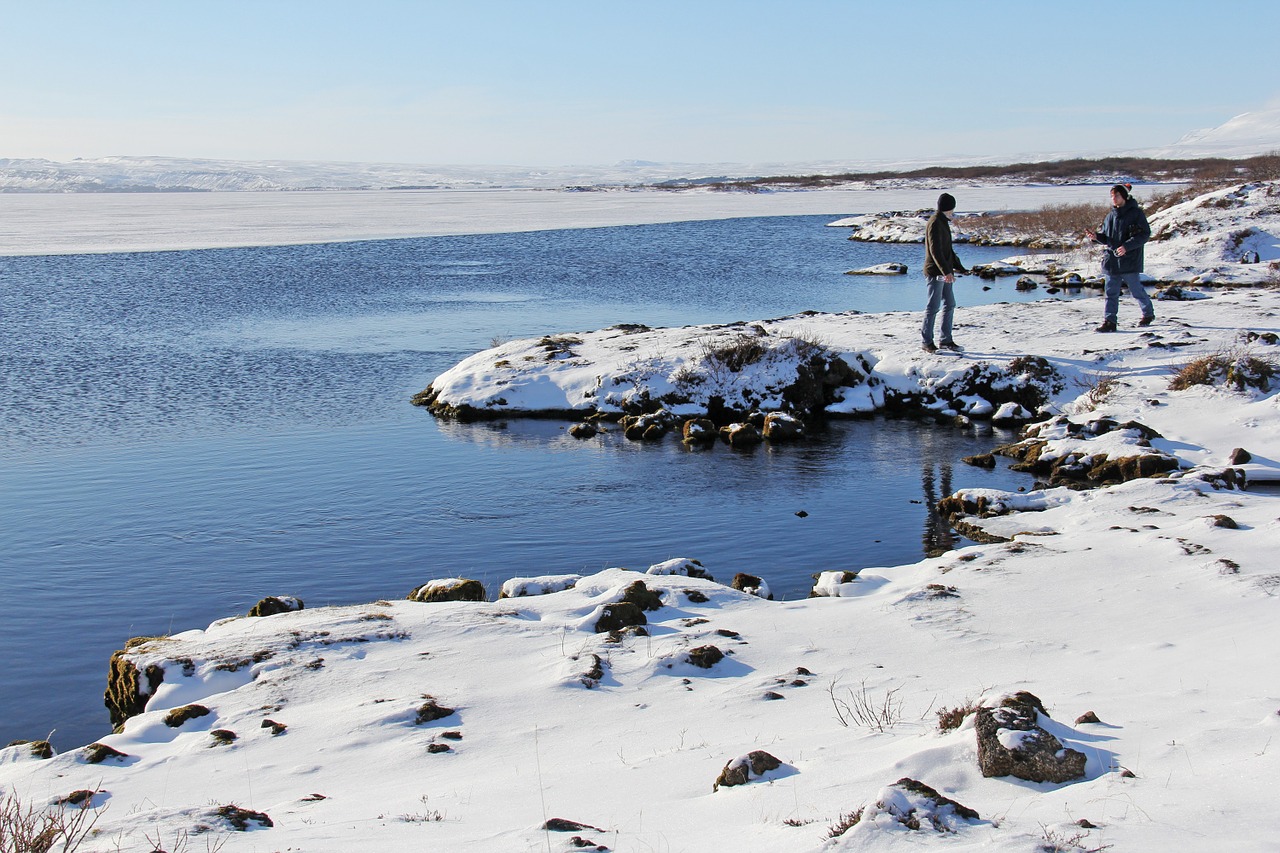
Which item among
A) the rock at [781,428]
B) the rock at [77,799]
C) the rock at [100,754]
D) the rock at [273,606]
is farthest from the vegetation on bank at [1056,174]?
the rock at [77,799]

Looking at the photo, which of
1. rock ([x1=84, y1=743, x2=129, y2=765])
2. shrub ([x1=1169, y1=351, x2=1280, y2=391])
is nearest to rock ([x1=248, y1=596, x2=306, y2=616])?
rock ([x1=84, y1=743, x2=129, y2=765])

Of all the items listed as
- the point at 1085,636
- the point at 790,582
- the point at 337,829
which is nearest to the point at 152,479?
the point at 790,582

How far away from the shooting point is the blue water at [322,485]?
11.3 m

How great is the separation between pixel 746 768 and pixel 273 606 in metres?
5.79

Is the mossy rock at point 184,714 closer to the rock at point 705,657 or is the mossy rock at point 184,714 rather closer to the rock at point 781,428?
the rock at point 705,657

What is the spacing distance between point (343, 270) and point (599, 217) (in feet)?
113

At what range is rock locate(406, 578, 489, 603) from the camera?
33.3ft

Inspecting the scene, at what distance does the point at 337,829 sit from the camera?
532 centimetres

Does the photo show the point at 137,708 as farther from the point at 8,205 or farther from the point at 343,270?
the point at 8,205

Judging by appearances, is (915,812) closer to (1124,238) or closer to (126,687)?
(126,687)

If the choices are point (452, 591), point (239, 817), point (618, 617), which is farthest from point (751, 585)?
point (239, 817)

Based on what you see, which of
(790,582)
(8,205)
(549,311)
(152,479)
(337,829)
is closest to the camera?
(337,829)

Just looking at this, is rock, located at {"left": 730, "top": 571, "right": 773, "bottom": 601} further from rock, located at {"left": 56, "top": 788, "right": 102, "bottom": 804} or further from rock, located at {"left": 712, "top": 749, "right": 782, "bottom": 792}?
rock, located at {"left": 56, "top": 788, "right": 102, "bottom": 804}

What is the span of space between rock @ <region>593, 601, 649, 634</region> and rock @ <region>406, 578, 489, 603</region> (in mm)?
1642
